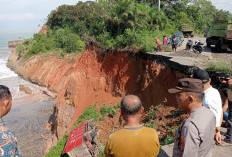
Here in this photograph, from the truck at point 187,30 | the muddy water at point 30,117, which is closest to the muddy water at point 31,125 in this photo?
the muddy water at point 30,117

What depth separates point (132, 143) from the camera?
2.14 m

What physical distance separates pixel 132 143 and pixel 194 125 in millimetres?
778

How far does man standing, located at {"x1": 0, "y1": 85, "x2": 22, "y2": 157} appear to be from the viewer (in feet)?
7.91

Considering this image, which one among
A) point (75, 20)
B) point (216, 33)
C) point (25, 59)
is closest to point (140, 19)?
point (216, 33)

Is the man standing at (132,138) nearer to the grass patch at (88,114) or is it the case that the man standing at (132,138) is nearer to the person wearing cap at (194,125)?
the person wearing cap at (194,125)

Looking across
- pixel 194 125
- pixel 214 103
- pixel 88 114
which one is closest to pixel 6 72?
pixel 88 114

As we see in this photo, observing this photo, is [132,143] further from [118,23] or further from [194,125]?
[118,23]

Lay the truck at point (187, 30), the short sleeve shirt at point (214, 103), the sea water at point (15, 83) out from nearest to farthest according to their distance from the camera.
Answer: the short sleeve shirt at point (214, 103)
the truck at point (187, 30)
the sea water at point (15, 83)

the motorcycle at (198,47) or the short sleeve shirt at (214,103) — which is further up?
the motorcycle at (198,47)

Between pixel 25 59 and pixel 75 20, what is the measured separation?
11.2 m

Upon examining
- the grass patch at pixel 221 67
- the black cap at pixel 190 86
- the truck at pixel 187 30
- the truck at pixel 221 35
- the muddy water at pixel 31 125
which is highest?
the truck at pixel 187 30

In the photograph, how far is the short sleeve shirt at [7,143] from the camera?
2396 millimetres

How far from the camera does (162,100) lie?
899 centimetres

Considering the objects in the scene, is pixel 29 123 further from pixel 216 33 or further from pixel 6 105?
pixel 216 33
